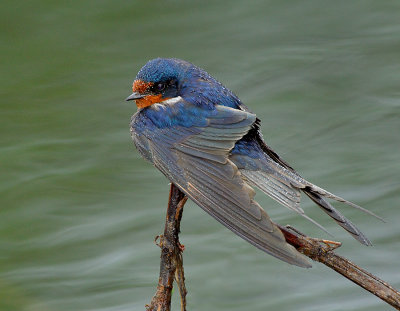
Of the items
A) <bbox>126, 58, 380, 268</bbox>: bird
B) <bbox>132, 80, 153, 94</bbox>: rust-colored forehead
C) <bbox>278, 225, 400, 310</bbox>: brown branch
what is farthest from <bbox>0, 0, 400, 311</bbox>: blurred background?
<bbox>278, 225, 400, 310</bbox>: brown branch

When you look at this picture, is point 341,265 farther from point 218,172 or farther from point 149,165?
point 149,165

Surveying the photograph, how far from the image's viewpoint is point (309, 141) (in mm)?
5895

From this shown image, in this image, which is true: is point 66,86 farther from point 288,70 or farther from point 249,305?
point 249,305

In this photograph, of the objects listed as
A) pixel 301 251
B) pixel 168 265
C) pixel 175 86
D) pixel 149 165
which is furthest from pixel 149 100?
pixel 149 165

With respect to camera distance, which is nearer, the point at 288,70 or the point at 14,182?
the point at 14,182

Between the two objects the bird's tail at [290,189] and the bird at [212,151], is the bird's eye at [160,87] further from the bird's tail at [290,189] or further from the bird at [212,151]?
the bird's tail at [290,189]

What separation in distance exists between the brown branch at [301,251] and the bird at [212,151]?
101 mm

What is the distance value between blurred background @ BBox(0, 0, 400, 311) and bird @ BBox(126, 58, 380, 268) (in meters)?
1.11

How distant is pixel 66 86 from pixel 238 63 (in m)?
1.18

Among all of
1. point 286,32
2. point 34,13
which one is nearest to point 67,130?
point 34,13

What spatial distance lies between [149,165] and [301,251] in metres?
2.70

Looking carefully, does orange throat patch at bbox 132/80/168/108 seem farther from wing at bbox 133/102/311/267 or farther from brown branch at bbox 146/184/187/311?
→ brown branch at bbox 146/184/187/311

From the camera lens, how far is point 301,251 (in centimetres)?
316

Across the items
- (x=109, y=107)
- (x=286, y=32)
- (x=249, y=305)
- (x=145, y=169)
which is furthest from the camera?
(x=286, y=32)
